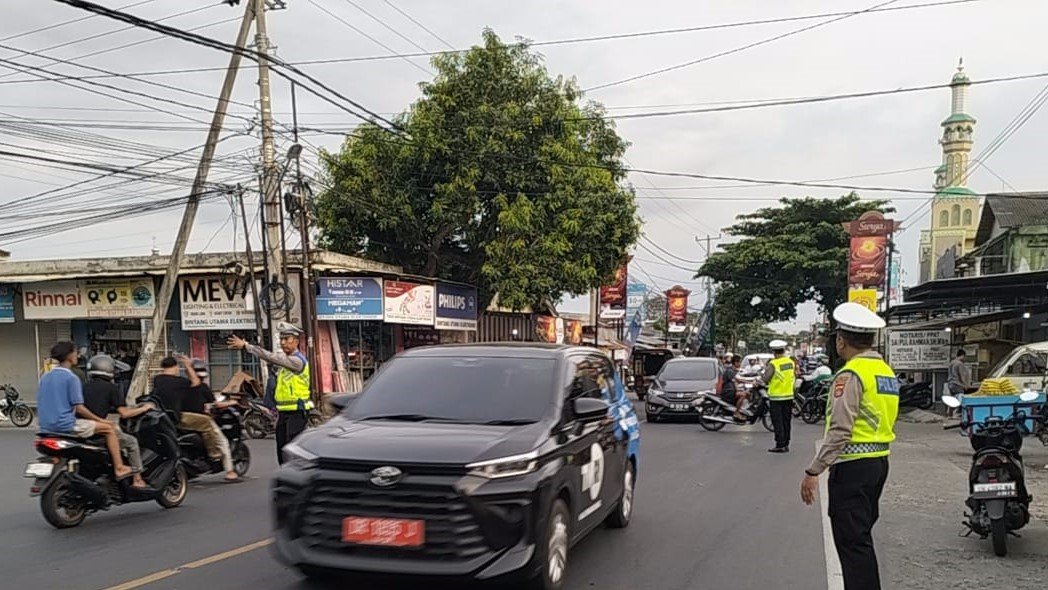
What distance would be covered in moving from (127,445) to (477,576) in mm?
4763

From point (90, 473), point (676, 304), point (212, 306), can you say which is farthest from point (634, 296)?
point (90, 473)

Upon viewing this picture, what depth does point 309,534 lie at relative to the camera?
4.61m

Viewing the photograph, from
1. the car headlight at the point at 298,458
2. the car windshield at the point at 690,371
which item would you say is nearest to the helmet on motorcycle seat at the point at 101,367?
the car headlight at the point at 298,458

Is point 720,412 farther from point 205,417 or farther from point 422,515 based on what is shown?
point 422,515

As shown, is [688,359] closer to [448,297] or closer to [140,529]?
[448,297]

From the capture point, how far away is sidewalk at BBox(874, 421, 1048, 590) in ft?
18.6

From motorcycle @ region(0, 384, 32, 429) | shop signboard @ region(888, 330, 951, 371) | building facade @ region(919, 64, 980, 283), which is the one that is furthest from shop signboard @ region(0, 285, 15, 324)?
building facade @ region(919, 64, 980, 283)

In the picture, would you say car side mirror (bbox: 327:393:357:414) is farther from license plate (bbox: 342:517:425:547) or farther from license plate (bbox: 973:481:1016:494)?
license plate (bbox: 973:481:1016:494)

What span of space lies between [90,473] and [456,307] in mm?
16472

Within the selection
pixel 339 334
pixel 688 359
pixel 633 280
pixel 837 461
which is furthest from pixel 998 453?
pixel 633 280

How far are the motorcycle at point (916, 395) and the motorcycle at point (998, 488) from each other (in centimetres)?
1641

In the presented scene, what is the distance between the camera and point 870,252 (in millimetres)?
27297

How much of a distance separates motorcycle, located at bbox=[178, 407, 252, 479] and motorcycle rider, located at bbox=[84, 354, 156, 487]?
2.98 feet

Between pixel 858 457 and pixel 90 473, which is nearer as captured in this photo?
pixel 858 457
